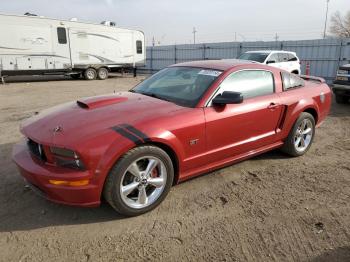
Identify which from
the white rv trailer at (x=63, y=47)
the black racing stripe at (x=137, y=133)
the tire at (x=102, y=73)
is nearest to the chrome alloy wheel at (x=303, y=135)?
the black racing stripe at (x=137, y=133)

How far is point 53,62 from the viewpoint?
55.0ft

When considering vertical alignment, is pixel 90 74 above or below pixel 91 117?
below

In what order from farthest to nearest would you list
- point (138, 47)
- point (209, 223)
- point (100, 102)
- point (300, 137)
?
point (138, 47) → point (300, 137) → point (100, 102) → point (209, 223)

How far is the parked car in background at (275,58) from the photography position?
12352 mm

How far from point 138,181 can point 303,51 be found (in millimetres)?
16150

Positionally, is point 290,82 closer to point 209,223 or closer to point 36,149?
point 209,223

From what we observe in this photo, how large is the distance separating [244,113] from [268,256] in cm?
184

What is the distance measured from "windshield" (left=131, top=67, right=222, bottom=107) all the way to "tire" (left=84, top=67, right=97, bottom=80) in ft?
48.4

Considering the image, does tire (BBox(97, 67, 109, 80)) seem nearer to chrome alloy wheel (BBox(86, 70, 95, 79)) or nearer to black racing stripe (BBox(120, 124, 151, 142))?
chrome alloy wheel (BBox(86, 70, 95, 79))

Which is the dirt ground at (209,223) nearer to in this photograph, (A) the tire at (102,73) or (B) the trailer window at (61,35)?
(B) the trailer window at (61,35)

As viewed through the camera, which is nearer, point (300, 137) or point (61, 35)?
point (300, 137)

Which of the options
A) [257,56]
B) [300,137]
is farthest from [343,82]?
[300,137]

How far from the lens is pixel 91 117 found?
11.1 ft

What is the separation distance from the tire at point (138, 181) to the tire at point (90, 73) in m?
16.3
